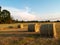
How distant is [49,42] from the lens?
13.0m

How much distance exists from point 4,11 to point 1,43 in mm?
69921

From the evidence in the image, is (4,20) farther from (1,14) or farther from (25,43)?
(25,43)

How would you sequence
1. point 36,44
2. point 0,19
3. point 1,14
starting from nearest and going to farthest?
1. point 36,44
2. point 0,19
3. point 1,14

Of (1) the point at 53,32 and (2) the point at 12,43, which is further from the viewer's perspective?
(1) the point at 53,32

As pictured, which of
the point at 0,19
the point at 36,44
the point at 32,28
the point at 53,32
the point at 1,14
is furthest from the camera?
the point at 1,14

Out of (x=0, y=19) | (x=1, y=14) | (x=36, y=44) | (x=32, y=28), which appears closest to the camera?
(x=36, y=44)

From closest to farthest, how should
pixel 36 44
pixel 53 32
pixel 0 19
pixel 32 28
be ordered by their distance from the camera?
pixel 36 44
pixel 53 32
pixel 32 28
pixel 0 19

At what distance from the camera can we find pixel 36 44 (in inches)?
495

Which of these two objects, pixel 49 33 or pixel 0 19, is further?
pixel 0 19

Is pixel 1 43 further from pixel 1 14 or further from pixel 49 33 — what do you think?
pixel 1 14

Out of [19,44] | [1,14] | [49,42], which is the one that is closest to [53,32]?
[49,42]

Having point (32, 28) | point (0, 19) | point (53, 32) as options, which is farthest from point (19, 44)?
point (0, 19)

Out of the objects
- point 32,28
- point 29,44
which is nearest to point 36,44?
point 29,44

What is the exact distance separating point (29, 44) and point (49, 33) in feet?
18.2
